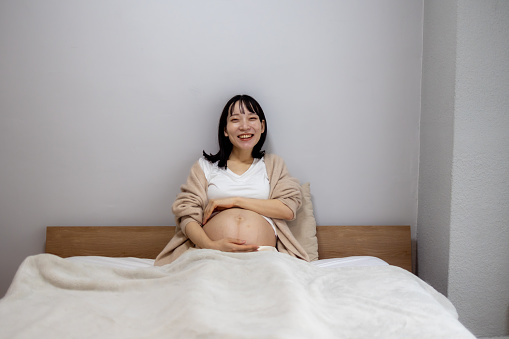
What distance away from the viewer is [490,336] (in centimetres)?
191

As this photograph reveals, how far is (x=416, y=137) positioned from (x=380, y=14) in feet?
2.40

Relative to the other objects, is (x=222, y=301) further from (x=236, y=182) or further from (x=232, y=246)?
(x=236, y=182)

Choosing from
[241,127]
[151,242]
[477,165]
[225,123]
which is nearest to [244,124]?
[241,127]

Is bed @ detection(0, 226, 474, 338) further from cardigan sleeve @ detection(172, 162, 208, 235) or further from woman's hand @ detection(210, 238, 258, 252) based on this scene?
cardigan sleeve @ detection(172, 162, 208, 235)

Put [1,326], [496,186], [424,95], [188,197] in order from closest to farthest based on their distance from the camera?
[1,326] → [496,186] → [188,197] → [424,95]

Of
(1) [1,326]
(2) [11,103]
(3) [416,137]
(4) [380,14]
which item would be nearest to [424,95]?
(3) [416,137]

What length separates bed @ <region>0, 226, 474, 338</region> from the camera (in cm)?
108

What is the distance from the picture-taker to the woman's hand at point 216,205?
1.95 meters

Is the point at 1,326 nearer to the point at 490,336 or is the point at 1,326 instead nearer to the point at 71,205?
the point at 71,205

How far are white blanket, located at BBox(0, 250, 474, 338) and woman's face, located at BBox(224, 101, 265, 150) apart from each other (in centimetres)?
67

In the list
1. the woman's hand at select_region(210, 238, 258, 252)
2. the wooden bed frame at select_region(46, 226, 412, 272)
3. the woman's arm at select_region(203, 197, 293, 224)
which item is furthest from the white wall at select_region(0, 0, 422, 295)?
the woman's hand at select_region(210, 238, 258, 252)

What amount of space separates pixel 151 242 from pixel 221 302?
1078 millimetres

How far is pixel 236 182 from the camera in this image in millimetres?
2066

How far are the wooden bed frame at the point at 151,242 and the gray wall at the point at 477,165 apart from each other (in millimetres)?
303
